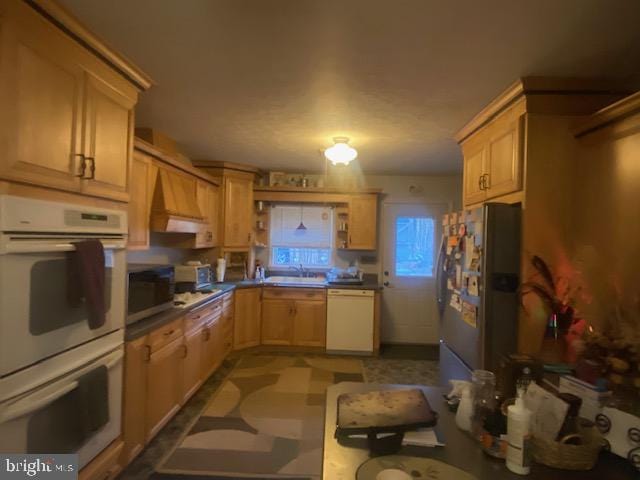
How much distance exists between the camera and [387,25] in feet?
5.13

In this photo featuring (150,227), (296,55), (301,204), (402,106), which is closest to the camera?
(296,55)

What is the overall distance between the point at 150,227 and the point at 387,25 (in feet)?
7.83

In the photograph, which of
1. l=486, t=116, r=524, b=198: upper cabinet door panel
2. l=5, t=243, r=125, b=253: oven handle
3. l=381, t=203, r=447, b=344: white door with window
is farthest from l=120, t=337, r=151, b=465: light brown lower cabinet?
l=381, t=203, r=447, b=344: white door with window

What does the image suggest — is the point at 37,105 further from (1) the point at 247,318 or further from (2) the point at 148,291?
(1) the point at 247,318

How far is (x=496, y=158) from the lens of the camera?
7.92 feet

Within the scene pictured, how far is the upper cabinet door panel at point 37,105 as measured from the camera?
128cm

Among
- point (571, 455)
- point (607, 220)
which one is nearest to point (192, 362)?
point (571, 455)

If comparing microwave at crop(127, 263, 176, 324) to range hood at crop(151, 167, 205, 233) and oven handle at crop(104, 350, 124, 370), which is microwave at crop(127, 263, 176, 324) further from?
range hood at crop(151, 167, 205, 233)

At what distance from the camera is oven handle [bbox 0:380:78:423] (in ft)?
4.24

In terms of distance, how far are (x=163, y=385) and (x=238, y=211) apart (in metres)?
2.45

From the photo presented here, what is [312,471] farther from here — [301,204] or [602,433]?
[301,204]

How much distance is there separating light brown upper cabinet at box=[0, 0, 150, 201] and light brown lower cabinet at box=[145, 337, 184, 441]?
1.18m

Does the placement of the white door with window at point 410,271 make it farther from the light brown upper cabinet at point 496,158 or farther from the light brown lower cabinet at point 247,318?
the light brown upper cabinet at point 496,158

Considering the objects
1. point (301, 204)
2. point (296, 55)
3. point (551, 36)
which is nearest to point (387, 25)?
point (296, 55)
